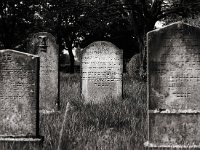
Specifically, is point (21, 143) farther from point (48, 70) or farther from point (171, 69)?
point (48, 70)

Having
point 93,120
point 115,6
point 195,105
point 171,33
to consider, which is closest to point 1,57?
point 93,120

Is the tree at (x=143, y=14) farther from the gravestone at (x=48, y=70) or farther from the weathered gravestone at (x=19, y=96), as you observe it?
the weathered gravestone at (x=19, y=96)

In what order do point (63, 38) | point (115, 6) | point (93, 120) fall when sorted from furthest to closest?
point (63, 38) < point (115, 6) < point (93, 120)

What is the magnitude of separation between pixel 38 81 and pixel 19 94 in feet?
1.03

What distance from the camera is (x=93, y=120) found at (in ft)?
20.9

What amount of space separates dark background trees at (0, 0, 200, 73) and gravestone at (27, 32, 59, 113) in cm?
960

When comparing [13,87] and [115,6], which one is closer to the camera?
[13,87]

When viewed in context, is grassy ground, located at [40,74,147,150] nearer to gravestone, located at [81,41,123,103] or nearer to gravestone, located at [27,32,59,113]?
gravestone, located at [27,32,59,113]

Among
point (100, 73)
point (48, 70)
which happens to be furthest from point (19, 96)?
point (100, 73)

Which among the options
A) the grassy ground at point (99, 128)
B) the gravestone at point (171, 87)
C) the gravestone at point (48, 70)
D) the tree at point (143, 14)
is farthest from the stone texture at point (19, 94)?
the tree at point (143, 14)

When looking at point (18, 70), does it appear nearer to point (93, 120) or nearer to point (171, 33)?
point (93, 120)

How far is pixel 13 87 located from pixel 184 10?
1614 cm

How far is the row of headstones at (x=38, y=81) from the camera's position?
5.35m

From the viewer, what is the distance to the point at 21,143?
529 cm
